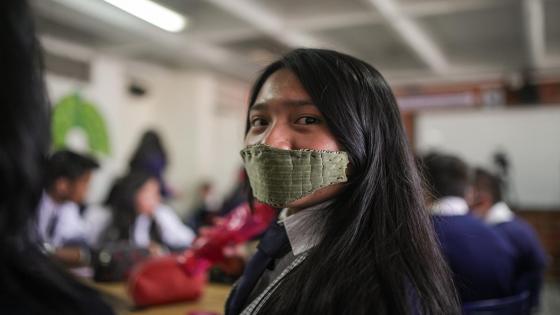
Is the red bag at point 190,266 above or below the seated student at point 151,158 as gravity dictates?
below

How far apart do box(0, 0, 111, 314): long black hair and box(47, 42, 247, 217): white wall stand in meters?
5.41

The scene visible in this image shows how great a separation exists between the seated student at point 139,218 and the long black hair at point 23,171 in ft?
7.49

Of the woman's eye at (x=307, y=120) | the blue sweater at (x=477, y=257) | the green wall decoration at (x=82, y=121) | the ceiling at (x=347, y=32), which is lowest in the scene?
the blue sweater at (x=477, y=257)

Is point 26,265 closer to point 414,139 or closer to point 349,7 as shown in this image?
point 349,7

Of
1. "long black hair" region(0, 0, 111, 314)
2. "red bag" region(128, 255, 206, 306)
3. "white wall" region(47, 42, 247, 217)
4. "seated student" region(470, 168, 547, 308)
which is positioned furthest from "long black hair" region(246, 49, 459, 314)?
"white wall" region(47, 42, 247, 217)

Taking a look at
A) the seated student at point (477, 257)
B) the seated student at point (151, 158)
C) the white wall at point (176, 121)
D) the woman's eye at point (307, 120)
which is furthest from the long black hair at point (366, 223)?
the white wall at point (176, 121)

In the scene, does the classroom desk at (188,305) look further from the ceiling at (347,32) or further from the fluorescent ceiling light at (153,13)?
the fluorescent ceiling light at (153,13)

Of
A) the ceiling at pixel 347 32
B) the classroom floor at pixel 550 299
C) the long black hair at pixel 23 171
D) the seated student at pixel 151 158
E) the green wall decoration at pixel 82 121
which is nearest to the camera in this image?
the long black hair at pixel 23 171

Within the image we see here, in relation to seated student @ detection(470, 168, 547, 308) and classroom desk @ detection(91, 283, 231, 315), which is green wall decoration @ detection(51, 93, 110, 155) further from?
seated student @ detection(470, 168, 547, 308)

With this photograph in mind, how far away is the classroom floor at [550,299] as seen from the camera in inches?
168

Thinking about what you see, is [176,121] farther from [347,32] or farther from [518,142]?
[518,142]

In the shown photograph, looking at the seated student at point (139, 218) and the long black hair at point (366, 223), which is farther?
the seated student at point (139, 218)

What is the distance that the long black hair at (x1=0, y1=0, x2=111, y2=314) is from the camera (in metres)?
0.47

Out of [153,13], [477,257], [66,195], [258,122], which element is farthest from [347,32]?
[258,122]
